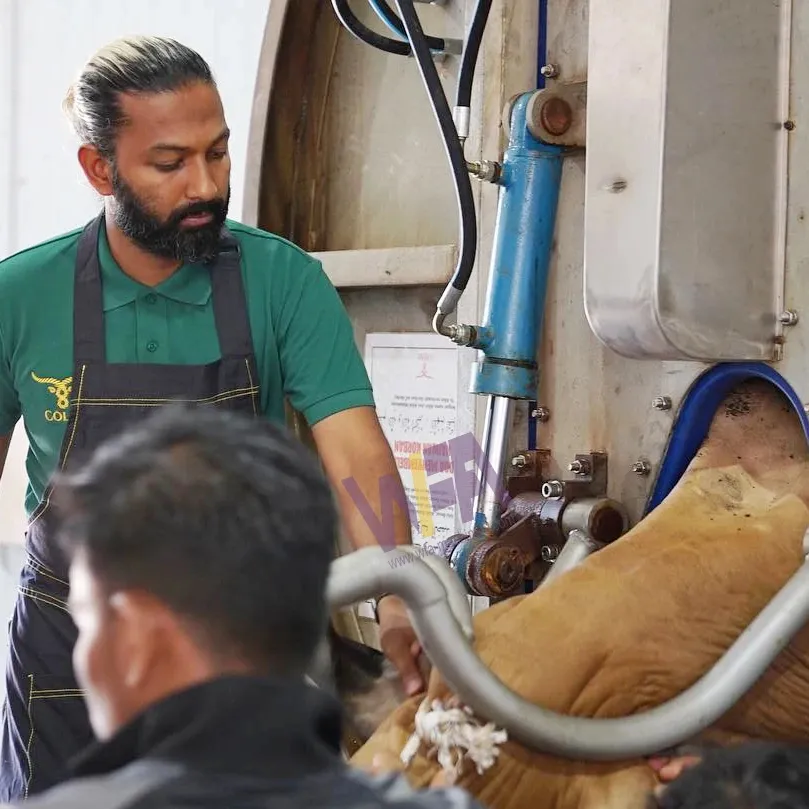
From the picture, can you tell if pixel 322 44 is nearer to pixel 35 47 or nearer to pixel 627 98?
pixel 627 98

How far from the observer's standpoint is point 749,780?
943 millimetres

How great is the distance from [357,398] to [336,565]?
24.1 inches

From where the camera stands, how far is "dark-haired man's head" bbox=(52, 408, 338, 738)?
0.70 metres

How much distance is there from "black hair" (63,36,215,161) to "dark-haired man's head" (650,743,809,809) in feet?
3.25

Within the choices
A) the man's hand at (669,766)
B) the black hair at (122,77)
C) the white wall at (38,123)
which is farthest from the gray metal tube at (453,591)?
the white wall at (38,123)

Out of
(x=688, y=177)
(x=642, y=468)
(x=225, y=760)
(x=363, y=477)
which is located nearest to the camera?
(x=225, y=760)

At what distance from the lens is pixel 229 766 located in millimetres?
670

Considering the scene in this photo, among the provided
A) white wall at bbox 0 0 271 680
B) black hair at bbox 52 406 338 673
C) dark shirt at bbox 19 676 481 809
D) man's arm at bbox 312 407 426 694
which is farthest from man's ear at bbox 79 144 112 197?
white wall at bbox 0 0 271 680

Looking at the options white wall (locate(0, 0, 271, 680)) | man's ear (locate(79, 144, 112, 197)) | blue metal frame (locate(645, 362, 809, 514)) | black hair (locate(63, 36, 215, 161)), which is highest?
white wall (locate(0, 0, 271, 680))

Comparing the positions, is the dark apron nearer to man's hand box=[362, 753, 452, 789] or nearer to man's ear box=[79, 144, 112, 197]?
man's ear box=[79, 144, 112, 197]

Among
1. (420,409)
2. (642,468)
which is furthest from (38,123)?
(642,468)

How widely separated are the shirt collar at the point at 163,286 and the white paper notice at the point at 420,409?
0.54 meters

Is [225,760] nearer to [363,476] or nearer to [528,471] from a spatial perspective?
[363,476]

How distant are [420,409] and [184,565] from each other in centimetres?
145
